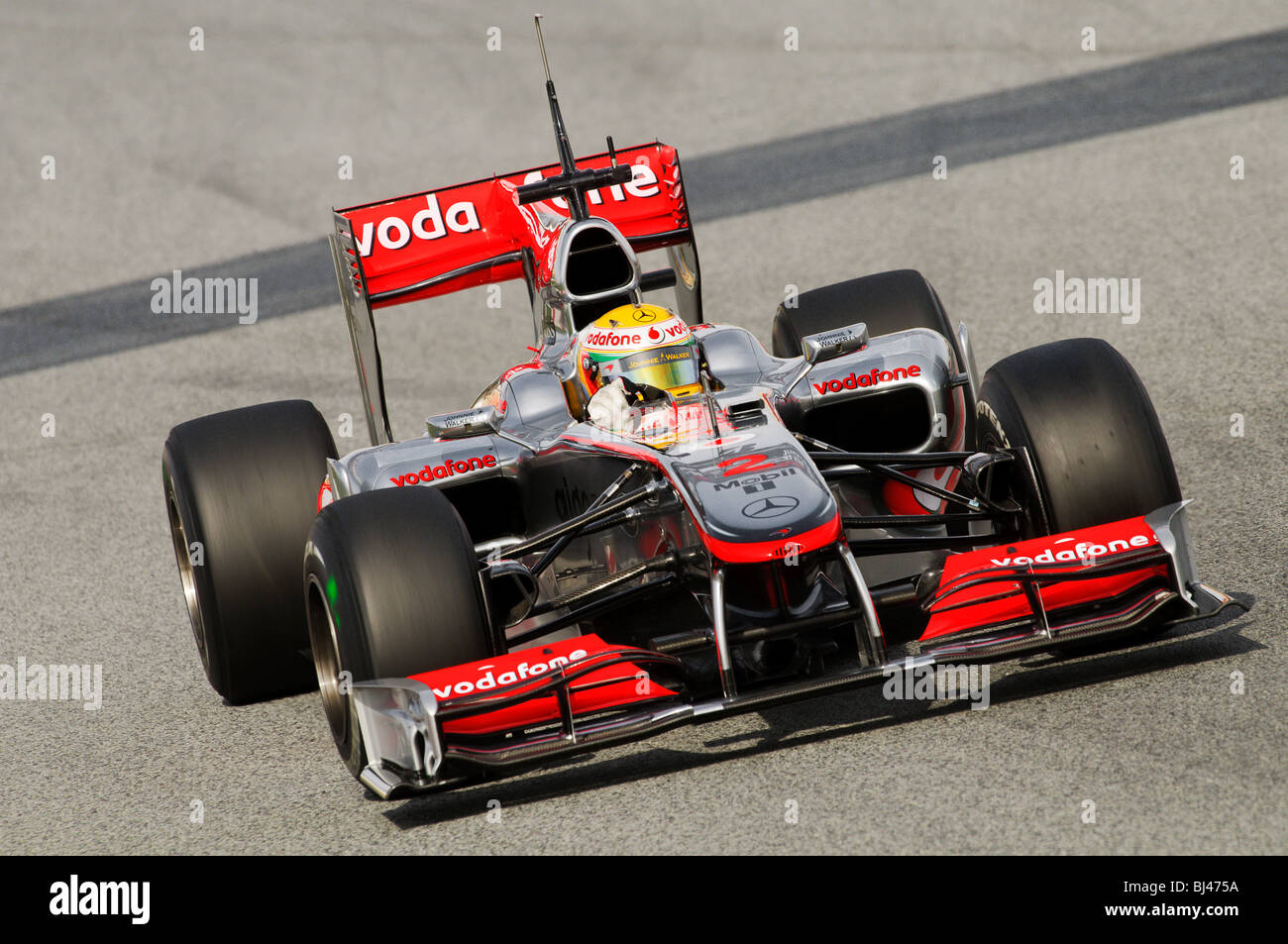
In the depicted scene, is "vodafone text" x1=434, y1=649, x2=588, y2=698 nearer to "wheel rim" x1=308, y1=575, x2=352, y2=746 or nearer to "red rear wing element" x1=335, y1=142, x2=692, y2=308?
"wheel rim" x1=308, y1=575, x2=352, y2=746

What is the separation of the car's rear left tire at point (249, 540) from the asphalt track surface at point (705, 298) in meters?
0.22

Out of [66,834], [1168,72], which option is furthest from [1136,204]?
[66,834]

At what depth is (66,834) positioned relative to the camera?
18.4 feet

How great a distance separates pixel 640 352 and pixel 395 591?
58.2 inches

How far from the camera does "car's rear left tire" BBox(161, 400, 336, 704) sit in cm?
644

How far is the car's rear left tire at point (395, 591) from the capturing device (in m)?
5.21

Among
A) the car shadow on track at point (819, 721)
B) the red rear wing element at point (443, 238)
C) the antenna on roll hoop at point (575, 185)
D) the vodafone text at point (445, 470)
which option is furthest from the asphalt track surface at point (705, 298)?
the antenna on roll hoop at point (575, 185)

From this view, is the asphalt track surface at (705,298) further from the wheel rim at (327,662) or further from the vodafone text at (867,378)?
the vodafone text at (867,378)

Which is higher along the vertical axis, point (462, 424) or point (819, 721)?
point (462, 424)

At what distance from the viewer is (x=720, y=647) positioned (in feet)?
16.4

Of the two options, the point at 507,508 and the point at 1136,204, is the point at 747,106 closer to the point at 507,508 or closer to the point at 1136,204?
the point at 1136,204

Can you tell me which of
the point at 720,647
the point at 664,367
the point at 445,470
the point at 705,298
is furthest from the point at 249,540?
the point at 705,298

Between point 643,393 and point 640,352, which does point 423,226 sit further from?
point 643,393

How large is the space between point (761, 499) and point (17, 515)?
5903mm
